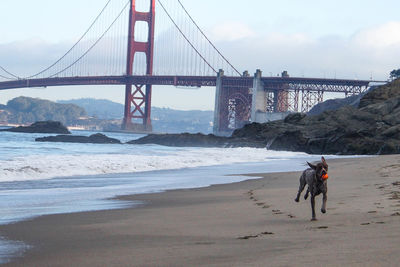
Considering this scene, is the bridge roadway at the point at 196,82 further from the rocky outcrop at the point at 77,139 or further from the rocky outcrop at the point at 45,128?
the rocky outcrop at the point at 77,139

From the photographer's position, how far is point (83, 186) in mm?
11539

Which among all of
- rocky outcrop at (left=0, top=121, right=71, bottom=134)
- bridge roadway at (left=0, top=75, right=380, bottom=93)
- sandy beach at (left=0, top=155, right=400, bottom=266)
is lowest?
sandy beach at (left=0, top=155, right=400, bottom=266)


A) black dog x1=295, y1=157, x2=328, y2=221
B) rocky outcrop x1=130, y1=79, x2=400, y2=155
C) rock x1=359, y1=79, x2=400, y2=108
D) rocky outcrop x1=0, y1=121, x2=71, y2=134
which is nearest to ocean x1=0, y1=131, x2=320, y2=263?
black dog x1=295, y1=157, x2=328, y2=221

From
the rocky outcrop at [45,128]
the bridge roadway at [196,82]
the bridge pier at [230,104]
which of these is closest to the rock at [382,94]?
the bridge roadway at [196,82]

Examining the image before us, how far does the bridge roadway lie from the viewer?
76.8 metres

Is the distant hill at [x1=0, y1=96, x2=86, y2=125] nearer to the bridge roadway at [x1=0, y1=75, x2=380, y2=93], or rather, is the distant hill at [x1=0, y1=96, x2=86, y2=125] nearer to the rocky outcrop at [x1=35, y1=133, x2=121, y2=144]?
the bridge roadway at [x1=0, y1=75, x2=380, y2=93]

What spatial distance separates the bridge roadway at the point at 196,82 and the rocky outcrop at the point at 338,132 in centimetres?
2857

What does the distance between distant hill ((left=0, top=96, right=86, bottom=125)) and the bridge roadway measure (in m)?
87.4

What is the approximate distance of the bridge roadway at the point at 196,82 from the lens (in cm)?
7681

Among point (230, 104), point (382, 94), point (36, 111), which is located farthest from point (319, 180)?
point (36, 111)

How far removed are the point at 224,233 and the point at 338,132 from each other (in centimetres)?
3196

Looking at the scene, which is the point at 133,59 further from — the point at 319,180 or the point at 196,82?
the point at 319,180

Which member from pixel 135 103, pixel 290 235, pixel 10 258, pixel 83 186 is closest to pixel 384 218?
pixel 290 235

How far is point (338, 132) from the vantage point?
1451 inches
